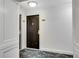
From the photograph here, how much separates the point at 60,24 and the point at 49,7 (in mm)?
1137

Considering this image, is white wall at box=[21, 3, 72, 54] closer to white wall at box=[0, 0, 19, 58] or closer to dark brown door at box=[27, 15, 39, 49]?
dark brown door at box=[27, 15, 39, 49]

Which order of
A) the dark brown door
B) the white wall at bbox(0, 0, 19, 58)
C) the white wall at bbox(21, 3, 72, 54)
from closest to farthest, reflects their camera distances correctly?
1. the white wall at bbox(0, 0, 19, 58)
2. the white wall at bbox(21, 3, 72, 54)
3. the dark brown door

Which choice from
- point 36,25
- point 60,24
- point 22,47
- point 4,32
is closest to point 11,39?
point 4,32

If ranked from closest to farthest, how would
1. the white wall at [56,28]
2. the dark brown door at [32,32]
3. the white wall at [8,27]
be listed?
the white wall at [8,27]
the white wall at [56,28]
the dark brown door at [32,32]

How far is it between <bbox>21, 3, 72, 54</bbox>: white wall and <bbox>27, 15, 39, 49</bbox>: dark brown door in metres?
0.83

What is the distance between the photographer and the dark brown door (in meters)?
5.95

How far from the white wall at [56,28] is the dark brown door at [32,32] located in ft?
2.72

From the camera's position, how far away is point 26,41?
A: 5.82 meters

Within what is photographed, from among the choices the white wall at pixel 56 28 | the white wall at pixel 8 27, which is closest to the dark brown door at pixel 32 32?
the white wall at pixel 56 28

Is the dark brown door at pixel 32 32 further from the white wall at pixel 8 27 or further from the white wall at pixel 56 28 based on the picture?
the white wall at pixel 8 27

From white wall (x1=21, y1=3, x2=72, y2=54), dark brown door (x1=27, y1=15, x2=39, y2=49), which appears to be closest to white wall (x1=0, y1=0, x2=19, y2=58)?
white wall (x1=21, y1=3, x2=72, y2=54)

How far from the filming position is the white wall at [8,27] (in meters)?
1.62

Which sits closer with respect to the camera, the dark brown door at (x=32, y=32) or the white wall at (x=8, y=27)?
the white wall at (x=8, y=27)

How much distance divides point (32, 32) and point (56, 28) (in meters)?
1.91
